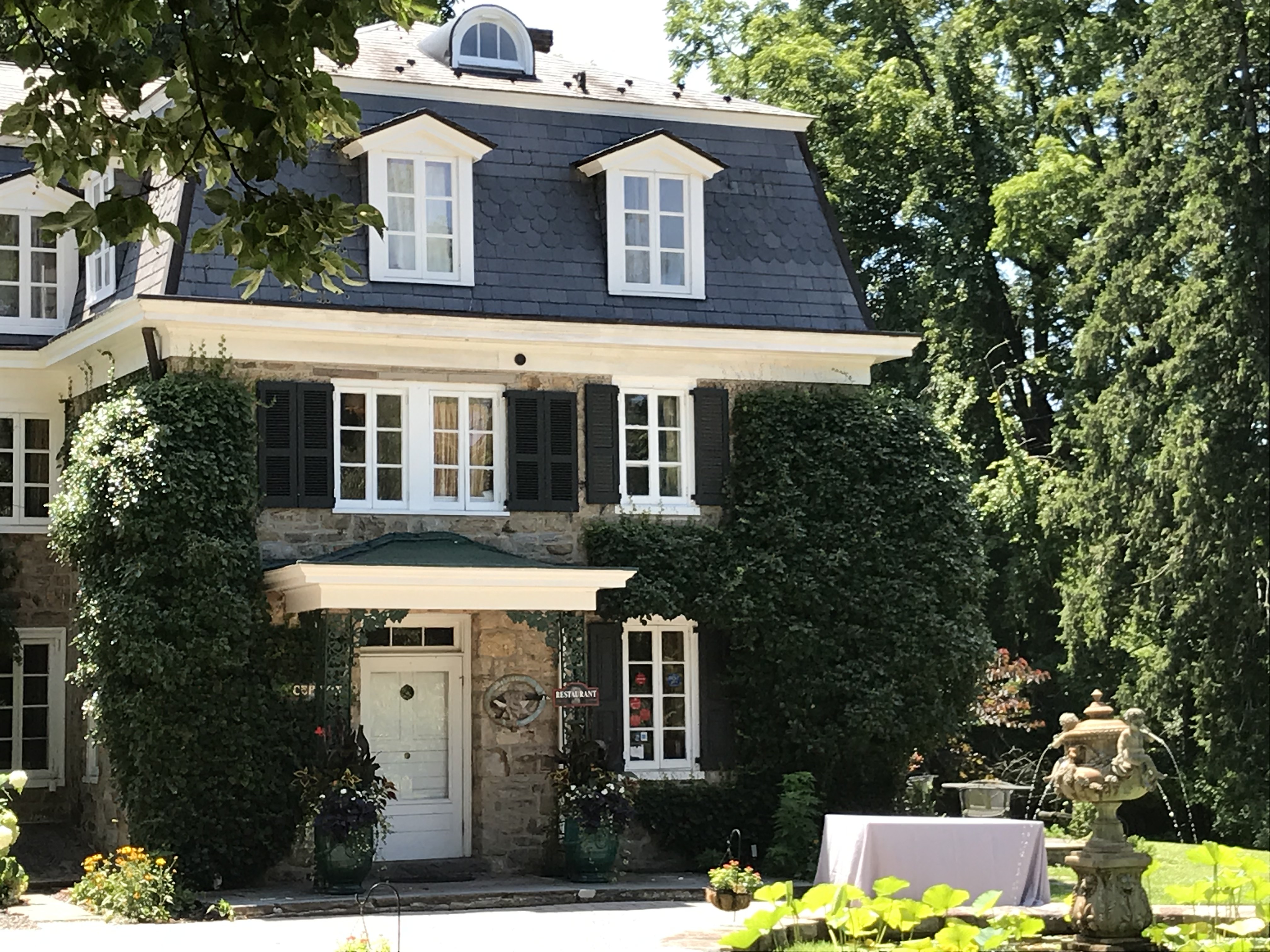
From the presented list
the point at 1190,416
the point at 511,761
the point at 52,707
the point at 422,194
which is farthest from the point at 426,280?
the point at 1190,416

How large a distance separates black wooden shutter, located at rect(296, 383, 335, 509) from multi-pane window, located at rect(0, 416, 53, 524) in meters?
3.86

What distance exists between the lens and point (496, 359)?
19.9m

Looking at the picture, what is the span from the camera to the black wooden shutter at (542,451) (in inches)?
782

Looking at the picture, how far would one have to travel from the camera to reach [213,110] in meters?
6.95

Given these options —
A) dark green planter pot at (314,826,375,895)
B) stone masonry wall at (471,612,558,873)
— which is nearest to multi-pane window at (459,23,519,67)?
stone masonry wall at (471,612,558,873)

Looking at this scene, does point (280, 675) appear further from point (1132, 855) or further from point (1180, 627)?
point (1180, 627)

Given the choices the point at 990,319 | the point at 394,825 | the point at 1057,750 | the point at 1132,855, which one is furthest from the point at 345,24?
the point at 990,319

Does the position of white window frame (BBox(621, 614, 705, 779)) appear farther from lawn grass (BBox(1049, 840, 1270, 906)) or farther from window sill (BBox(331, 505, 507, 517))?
lawn grass (BBox(1049, 840, 1270, 906))

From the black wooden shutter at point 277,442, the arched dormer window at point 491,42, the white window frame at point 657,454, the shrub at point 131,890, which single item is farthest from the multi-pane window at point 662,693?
the arched dormer window at point 491,42

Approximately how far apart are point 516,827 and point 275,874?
2.42 metres

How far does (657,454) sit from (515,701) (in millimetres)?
3066

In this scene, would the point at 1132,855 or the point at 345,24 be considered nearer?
the point at 345,24

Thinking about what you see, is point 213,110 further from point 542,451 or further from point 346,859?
point 542,451

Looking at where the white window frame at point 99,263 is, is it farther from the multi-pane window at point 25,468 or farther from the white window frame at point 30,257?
the multi-pane window at point 25,468
